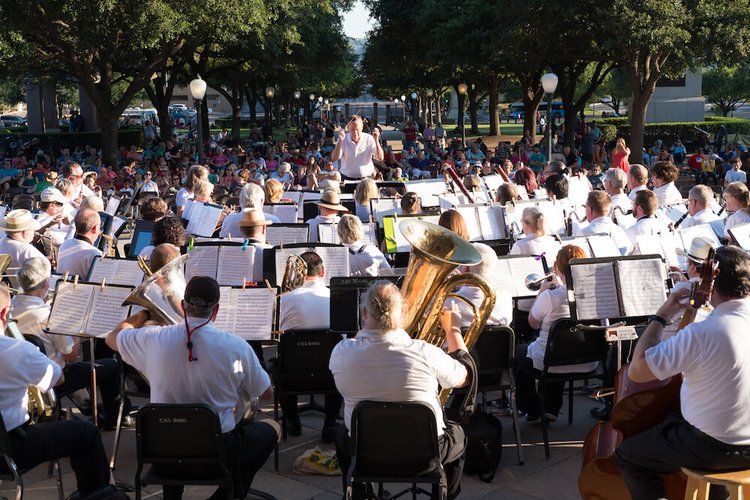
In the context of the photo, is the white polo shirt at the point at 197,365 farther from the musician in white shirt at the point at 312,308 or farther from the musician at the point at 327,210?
the musician at the point at 327,210

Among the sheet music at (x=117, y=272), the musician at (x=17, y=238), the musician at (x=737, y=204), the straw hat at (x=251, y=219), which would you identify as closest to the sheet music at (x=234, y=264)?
the straw hat at (x=251, y=219)

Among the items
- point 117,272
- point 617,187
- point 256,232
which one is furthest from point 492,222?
point 117,272

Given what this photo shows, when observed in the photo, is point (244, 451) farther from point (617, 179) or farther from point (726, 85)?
point (726, 85)

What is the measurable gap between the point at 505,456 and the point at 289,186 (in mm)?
10395

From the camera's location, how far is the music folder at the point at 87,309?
19.5 feet

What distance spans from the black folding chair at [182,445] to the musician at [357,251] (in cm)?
332

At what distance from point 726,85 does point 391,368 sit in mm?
69085

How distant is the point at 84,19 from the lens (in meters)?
21.5

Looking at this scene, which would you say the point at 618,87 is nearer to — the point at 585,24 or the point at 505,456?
the point at 585,24

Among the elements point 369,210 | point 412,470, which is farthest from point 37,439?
point 369,210

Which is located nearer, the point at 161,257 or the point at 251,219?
the point at 161,257

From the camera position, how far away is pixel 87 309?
6.00 meters

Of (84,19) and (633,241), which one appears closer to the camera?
(633,241)

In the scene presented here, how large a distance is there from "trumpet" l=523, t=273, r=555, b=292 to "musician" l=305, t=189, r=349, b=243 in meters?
3.03
